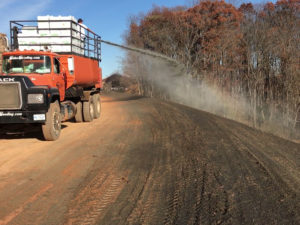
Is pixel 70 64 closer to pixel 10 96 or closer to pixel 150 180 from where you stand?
pixel 10 96

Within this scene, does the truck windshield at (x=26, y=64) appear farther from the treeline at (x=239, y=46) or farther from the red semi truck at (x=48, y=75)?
the treeline at (x=239, y=46)

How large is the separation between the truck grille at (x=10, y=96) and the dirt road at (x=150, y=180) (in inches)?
45.3

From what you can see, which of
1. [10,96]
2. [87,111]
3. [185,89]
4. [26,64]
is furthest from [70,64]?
[185,89]

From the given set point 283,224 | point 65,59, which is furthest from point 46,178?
point 65,59

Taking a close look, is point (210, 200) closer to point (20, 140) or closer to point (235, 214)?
point (235, 214)

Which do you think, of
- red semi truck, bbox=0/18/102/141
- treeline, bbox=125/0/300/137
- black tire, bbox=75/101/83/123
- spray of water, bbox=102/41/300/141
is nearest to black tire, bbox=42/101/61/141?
red semi truck, bbox=0/18/102/141

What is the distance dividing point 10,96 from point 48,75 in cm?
140

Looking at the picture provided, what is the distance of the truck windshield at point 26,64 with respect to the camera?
802cm

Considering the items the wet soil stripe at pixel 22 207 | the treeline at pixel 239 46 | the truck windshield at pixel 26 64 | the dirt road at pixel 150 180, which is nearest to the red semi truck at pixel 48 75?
the truck windshield at pixel 26 64

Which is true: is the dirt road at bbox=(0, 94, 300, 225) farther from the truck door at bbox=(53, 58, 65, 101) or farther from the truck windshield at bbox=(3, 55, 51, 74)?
the truck windshield at bbox=(3, 55, 51, 74)

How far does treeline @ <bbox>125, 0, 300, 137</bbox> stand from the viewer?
1647 cm

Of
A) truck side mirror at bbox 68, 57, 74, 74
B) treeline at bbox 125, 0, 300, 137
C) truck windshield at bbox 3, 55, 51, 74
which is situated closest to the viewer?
truck windshield at bbox 3, 55, 51, 74

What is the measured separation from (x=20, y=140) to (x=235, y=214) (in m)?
6.78

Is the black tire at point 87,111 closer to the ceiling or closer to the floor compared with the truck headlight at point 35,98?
closer to the floor
